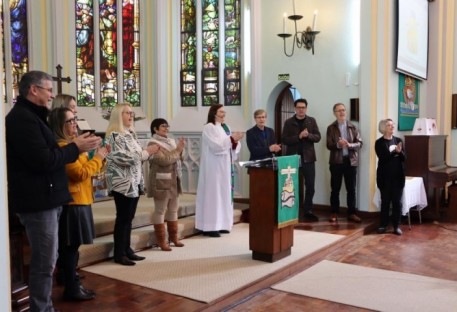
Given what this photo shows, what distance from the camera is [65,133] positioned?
3041 millimetres

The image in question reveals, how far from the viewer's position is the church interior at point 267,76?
6.10 meters

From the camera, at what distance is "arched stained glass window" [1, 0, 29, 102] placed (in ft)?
22.5

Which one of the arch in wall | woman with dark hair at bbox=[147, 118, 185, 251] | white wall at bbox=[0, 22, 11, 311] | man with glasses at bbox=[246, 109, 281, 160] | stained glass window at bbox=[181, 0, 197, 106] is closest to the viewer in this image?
white wall at bbox=[0, 22, 11, 311]

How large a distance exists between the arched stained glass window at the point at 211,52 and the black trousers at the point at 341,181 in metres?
2.09

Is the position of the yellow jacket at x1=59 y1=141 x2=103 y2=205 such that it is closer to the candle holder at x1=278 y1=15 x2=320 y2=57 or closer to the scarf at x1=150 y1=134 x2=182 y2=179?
the scarf at x1=150 y1=134 x2=182 y2=179

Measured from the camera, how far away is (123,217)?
155 inches

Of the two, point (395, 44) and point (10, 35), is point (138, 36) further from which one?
point (395, 44)

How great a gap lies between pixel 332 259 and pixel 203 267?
1.34m

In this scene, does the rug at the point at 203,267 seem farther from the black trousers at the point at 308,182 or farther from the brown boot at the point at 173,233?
the black trousers at the point at 308,182

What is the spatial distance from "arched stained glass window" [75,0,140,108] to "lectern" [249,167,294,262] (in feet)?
13.8

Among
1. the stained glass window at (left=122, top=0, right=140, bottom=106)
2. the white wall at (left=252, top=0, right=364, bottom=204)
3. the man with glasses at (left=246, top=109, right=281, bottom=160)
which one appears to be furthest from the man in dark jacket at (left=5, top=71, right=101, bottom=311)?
→ the stained glass window at (left=122, top=0, right=140, bottom=106)

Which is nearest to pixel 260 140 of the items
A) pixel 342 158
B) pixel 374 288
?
pixel 342 158

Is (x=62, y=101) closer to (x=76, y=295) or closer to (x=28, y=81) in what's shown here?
(x=28, y=81)

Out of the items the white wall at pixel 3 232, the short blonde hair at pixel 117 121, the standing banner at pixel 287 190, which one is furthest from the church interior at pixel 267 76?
the white wall at pixel 3 232
